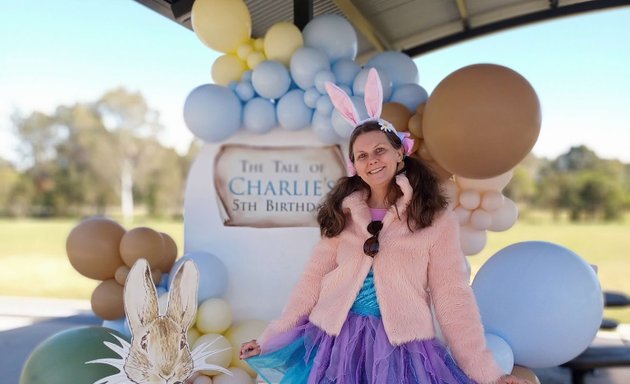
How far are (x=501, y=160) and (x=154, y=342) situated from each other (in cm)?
192

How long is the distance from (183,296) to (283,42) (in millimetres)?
1690

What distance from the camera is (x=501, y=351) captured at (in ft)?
8.76

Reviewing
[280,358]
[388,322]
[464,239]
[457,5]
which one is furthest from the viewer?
[457,5]

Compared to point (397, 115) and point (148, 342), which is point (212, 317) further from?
point (397, 115)

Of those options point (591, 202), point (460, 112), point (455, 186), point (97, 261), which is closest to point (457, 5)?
point (455, 186)

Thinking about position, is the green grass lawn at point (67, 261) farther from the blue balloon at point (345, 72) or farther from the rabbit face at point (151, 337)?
the rabbit face at point (151, 337)

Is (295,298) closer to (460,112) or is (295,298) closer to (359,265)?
(359,265)

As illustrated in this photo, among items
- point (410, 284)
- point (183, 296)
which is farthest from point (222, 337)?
point (410, 284)

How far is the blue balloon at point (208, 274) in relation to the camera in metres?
3.27

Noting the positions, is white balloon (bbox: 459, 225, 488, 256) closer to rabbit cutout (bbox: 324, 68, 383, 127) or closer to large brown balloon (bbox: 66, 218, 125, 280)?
rabbit cutout (bbox: 324, 68, 383, 127)

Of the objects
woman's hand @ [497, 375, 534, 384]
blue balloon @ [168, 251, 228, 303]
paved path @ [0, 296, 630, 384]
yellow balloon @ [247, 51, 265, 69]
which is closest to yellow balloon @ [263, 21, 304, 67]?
yellow balloon @ [247, 51, 265, 69]

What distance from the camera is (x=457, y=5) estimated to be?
5.05 m

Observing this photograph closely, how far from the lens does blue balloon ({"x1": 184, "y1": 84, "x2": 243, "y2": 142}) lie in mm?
3346

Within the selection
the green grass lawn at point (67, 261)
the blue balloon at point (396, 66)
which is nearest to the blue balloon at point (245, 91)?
the blue balloon at point (396, 66)
